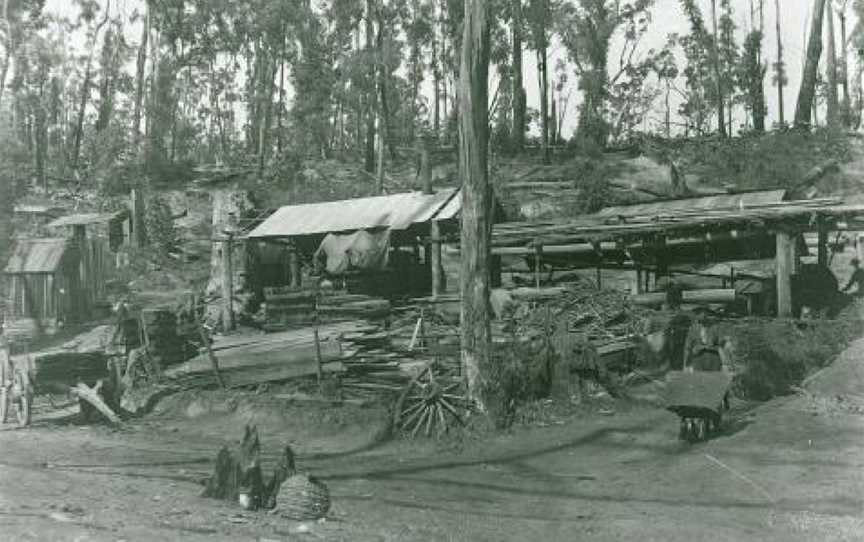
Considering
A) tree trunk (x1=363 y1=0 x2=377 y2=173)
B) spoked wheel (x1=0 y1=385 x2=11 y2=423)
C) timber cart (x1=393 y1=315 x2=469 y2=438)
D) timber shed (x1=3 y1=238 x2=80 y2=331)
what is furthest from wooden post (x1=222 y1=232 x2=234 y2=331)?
tree trunk (x1=363 y1=0 x2=377 y2=173)

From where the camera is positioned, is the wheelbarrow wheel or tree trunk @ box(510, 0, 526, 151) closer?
the wheelbarrow wheel

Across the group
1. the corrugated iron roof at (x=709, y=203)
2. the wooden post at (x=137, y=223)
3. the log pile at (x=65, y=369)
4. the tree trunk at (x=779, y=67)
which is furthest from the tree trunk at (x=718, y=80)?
the log pile at (x=65, y=369)

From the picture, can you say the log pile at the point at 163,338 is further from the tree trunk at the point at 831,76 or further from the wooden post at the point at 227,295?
the tree trunk at the point at 831,76

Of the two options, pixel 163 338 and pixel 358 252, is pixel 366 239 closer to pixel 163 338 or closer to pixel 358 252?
pixel 358 252

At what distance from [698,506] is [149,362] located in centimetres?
1270

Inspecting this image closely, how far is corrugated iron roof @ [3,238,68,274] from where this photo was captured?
25.2 m

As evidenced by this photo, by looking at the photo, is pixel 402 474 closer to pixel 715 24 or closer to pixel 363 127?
pixel 715 24

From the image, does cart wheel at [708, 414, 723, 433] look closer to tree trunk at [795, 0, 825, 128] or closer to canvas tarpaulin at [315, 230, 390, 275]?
canvas tarpaulin at [315, 230, 390, 275]

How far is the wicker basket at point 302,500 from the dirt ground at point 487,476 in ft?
0.51

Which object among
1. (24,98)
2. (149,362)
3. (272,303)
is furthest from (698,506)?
(24,98)

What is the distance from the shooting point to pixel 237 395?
624 inches

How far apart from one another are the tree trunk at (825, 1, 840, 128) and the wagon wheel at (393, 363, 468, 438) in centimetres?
3175

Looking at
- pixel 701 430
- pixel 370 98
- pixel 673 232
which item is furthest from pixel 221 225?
pixel 370 98

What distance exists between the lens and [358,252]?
2266 cm
